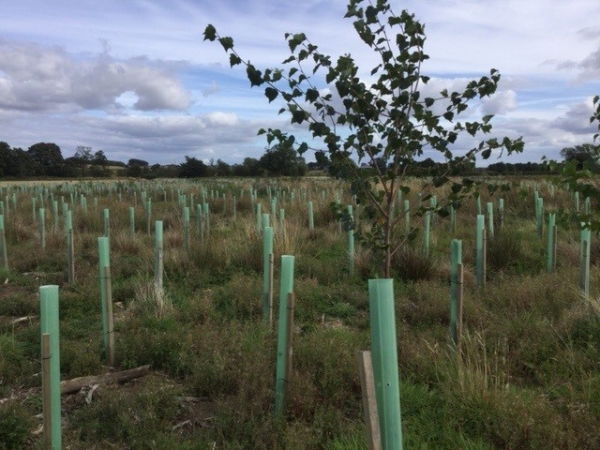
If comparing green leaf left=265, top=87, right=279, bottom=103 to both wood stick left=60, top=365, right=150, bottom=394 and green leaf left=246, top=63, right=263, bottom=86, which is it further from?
wood stick left=60, top=365, right=150, bottom=394

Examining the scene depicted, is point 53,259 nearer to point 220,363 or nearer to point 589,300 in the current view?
point 220,363

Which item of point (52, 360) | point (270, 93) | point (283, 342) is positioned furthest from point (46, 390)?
point (270, 93)

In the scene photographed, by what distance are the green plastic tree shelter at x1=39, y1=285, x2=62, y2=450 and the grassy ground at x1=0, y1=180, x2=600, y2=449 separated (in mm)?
196

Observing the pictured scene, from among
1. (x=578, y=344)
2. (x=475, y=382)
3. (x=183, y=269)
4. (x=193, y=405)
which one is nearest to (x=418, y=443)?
(x=475, y=382)

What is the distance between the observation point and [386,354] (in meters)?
2.02

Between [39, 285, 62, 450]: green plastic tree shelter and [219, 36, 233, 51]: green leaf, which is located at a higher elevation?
[219, 36, 233, 51]: green leaf

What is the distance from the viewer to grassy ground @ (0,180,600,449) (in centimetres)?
292

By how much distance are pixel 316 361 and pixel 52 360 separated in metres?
1.66

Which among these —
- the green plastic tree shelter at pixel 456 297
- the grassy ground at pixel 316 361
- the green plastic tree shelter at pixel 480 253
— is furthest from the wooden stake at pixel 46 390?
the green plastic tree shelter at pixel 480 253

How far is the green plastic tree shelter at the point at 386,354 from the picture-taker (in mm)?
1996

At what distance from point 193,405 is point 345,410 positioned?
3.11 ft

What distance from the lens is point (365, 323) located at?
200 inches

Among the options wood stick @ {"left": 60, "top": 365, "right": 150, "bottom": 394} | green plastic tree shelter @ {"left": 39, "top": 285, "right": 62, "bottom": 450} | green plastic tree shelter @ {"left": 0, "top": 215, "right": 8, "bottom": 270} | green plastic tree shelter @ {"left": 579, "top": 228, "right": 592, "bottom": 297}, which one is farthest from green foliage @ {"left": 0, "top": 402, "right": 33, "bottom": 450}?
green plastic tree shelter @ {"left": 0, "top": 215, "right": 8, "bottom": 270}

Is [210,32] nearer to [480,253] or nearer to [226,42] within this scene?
[226,42]
